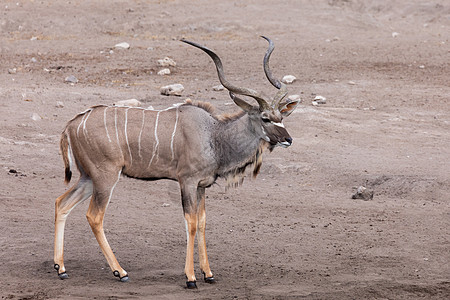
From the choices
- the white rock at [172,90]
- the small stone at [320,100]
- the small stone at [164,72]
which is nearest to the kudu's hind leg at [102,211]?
the white rock at [172,90]

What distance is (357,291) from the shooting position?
6203 millimetres

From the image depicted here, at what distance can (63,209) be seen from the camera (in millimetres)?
6367

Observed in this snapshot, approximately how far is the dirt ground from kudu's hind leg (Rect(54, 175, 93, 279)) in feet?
0.46

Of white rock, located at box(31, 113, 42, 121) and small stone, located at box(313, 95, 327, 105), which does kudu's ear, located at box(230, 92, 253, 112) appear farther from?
small stone, located at box(313, 95, 327, 105)

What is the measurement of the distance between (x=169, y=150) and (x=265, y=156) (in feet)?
13.6

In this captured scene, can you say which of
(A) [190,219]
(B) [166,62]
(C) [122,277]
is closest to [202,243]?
(A) [190,219]

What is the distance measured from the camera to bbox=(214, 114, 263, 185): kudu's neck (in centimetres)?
647

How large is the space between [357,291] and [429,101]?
8.14 metres

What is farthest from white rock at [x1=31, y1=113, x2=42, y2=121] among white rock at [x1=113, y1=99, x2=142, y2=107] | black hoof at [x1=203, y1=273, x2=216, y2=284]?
black hoof at [x1=203, y1=273, x2=216, y2=284]

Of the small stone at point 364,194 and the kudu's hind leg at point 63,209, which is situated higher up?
the kudu's hind leg at point 63,209

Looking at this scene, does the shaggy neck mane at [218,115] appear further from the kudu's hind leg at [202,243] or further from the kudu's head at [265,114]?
the kudu's hind leg at [202,243]

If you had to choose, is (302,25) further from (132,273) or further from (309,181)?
(132,273)

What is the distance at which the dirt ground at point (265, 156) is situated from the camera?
657 cm

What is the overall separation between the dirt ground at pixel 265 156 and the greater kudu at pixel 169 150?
47cm
